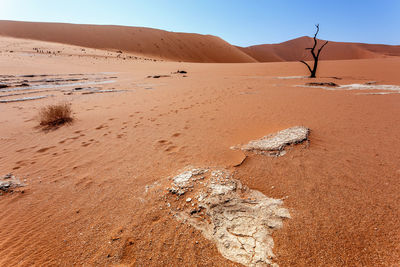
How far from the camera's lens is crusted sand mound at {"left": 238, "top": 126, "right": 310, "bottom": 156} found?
9.61 ft

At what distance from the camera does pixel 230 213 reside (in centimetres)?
184

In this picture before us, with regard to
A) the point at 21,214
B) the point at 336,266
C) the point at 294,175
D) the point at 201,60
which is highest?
the point at 201,60

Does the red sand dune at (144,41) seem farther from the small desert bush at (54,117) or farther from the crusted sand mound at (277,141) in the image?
the crusted sand mound at (277,141)

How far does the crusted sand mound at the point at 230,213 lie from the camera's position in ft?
5.01

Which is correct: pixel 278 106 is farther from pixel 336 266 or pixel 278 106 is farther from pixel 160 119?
pixel 336 266

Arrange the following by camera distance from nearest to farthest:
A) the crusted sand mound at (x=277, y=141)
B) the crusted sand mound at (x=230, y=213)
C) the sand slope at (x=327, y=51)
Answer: the crusted sand mound at (x=230, y=213)
the crusted sand mound at (x=277, y=141)
the sand slope at (x=327, y=51)

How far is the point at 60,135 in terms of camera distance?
429 cm

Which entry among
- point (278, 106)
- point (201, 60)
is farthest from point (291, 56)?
point (278, 106)

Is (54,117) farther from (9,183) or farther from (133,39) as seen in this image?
(133,39)

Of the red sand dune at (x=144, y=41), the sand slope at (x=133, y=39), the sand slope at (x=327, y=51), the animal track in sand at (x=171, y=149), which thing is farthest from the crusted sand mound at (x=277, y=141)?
the sand slope at (x=327, y=51)

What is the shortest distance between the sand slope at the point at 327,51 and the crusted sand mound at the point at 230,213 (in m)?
69.5

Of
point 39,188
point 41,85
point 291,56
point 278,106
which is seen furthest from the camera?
point 291,56

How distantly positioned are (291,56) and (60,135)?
87235 mm

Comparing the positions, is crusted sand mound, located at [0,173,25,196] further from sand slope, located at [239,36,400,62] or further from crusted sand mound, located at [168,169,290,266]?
sand slope, located at [239,36,400,62]
